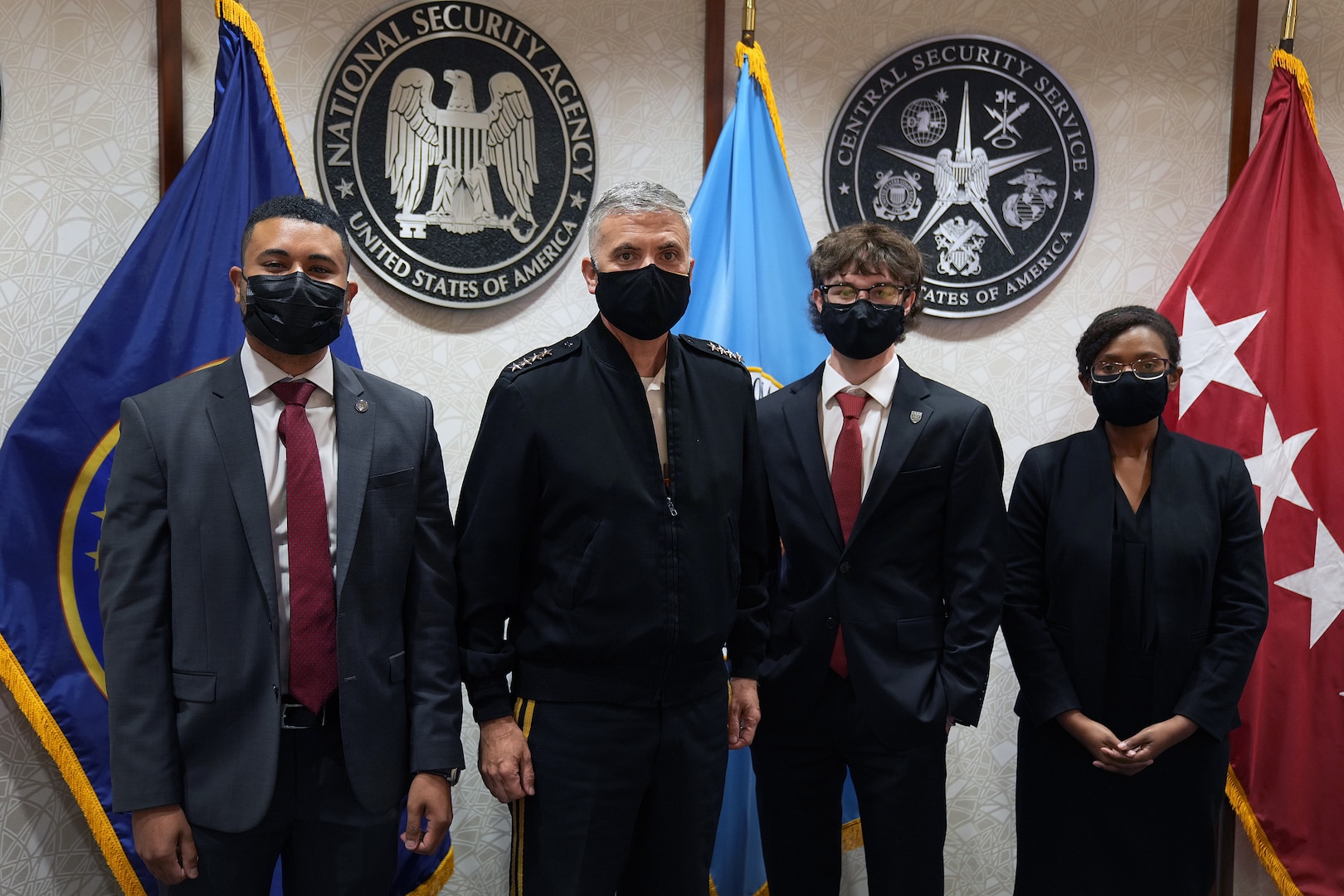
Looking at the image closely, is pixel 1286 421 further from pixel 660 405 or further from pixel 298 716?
pixel 298 716

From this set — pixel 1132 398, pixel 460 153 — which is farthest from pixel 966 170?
pixel 460 153

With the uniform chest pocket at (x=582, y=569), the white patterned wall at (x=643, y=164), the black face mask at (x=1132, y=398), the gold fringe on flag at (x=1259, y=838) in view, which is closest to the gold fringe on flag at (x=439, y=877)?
the white patterned wall at (x=643, y=164)

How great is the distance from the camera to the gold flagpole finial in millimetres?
2693

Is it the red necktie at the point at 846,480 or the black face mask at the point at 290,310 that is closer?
the black face mask at the point at 290,310

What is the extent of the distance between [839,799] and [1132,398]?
110cm

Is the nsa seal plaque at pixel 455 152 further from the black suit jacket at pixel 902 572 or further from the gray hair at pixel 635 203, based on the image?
the black suit jacket at pixel 902 572

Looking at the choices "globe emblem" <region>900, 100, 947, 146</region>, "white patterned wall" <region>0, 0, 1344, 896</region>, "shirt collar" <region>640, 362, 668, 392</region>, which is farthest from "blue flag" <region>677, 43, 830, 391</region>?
"shirt collar" <region>640, 362, 668, 392</region>

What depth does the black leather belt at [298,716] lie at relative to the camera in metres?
1.51

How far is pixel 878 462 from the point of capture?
6.28ft

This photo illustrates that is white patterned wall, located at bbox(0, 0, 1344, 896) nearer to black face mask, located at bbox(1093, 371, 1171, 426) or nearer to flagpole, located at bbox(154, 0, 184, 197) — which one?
flagpole, located at bbox(154, 0, 184, 197)

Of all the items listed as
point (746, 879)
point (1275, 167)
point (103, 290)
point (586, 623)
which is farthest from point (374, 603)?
point (1275, 167)

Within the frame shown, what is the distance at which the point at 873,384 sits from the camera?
200 cm

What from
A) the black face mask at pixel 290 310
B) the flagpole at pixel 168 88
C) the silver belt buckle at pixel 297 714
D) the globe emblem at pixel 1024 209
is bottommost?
the silver belt buckle at pixel 297 714

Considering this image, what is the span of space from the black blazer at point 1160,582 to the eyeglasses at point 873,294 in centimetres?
63
